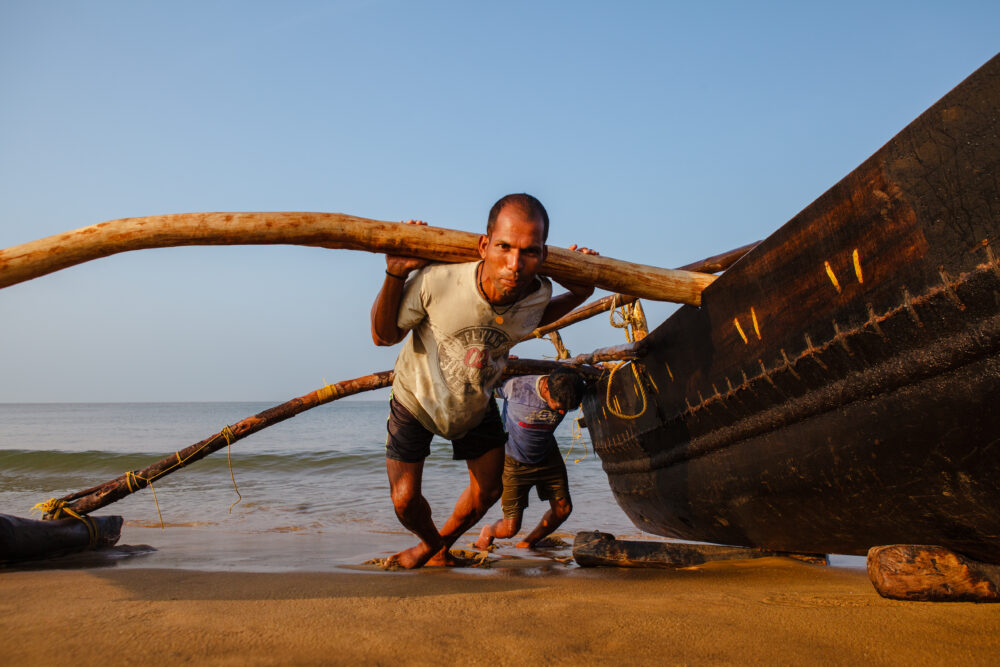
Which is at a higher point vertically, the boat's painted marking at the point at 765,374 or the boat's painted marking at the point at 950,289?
the boat's painted marking at the point at 950,289

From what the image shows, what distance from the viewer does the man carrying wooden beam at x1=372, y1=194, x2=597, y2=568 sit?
256cm

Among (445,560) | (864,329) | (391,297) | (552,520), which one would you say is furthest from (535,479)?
(864,329)

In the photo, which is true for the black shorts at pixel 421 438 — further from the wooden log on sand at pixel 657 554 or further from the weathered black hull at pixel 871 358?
the weathered black hull at pixel 871 358

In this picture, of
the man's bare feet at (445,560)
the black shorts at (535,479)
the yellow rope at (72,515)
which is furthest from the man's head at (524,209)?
the yellow rope at (72,515)

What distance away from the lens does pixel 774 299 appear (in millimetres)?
2291

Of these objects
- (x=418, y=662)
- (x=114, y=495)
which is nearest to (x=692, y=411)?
(x=418, y=662)

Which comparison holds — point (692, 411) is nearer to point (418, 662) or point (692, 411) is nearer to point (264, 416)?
point (418, 662)

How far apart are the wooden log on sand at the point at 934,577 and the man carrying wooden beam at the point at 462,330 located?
153 centimetres

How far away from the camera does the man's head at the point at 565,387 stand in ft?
14.0

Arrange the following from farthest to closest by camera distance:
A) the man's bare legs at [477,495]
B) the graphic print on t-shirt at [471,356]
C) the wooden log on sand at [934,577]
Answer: the man's bare legs at [477,495]
the graphic print on t-shirt at [471,356]
the wooden log on sand at [934,577]

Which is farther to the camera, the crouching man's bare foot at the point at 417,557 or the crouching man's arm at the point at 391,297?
the crouching man's bare foot at the point at 417,557

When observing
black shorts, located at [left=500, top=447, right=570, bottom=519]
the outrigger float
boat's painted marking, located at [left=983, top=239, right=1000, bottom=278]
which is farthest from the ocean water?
boat's painted marking, located at [left=983, top=239, right=1000, bottom=278]

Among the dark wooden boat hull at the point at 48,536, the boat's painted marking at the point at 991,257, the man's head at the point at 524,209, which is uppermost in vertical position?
the man's head at the point at 524,209

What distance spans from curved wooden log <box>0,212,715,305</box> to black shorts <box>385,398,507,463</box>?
3.24ft
